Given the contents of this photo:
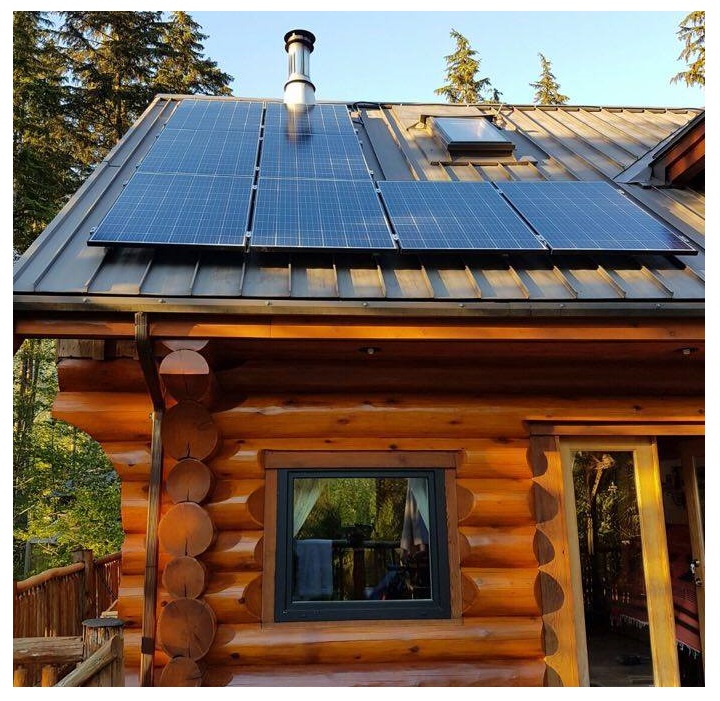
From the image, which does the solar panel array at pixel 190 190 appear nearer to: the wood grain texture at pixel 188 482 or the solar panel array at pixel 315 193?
the solar panel array at pixel 315 193

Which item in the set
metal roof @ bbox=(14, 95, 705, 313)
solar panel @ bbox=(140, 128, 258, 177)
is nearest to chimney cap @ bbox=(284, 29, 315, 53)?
solar panel @ bbox=(140, 128, 258, 177)

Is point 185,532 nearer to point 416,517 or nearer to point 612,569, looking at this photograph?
point 416,517

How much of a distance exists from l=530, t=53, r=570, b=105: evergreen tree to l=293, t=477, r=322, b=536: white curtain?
24.5 meters

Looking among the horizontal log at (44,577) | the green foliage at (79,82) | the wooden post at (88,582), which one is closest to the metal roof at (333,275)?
the horizontal log at (44,577)

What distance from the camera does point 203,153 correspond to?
6.63 m

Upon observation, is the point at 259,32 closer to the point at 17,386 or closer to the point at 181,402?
the point at 181,402

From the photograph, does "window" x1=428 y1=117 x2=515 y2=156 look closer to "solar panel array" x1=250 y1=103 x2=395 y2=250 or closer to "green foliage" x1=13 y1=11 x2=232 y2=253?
"solar panel array" x1=250 y1=103 x2=395 y2=250

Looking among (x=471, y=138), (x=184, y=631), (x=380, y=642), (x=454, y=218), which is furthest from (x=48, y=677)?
(x=471, y=138)

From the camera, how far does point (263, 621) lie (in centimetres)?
464

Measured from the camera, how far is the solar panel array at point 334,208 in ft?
16.0

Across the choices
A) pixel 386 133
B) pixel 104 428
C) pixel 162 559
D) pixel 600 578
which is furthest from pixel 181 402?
pixel 386 133

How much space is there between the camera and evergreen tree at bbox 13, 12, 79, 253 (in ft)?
55.6
